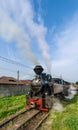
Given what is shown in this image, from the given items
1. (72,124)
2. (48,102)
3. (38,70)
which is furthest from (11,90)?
(72,124)

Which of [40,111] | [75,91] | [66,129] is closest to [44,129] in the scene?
[66,129]

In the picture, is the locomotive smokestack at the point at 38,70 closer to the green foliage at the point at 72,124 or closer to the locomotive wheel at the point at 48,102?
the locomotive wheel at the point at 48,102

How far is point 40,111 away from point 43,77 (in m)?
2.88

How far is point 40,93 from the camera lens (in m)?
14.4

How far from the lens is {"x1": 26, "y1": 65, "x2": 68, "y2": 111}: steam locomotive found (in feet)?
45.6

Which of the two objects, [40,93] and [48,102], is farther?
[40,93]

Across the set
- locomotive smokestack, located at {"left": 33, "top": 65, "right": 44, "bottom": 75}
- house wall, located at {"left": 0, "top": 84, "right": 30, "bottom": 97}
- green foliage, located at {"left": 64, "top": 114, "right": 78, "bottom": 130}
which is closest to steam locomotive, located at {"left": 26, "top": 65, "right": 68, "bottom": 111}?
locomotive smokestack, located at {"left": 33, "top": 65, "right": 44, "bottom": 75}

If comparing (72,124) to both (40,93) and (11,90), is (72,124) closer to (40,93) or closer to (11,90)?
(40,93)

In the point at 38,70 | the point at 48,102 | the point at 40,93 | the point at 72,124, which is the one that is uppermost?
the point at 38,70

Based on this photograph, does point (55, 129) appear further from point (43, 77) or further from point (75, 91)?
point (75, 91)

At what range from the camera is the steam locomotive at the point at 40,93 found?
548 inches

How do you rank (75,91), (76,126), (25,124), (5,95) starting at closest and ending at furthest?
(76,126)
(25,124)
(5,95)
(75,91)

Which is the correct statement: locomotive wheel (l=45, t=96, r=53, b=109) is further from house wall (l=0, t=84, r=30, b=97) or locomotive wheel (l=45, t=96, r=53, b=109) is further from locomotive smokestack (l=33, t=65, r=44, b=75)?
house wall (l=0, t=84, r=30, b=97)

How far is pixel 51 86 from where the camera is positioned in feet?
50.6
